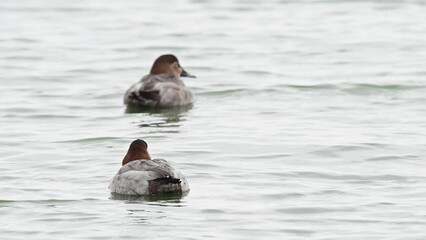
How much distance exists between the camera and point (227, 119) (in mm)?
17672

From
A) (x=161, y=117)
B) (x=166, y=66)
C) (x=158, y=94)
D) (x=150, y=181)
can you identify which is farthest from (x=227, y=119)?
(x=150, y=181)

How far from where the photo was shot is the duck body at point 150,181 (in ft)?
42.2

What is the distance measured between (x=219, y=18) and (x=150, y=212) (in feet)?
50.3

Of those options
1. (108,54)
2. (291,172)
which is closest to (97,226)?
(291,172)

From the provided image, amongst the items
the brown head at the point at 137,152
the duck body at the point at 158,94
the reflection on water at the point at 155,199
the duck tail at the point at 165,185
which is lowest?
the duck body at the point at 158,94

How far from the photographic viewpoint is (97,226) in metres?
11.8

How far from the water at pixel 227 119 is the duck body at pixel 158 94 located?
25 cm

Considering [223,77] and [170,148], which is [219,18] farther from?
[170,148]

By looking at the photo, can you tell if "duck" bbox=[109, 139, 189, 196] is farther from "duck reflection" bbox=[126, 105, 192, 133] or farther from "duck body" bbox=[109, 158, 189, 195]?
"duck reflection" bbox=[126, 105, 192, 133]

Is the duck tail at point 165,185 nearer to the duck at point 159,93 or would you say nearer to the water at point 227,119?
the water at point 227,119

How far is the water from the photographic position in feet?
39.8

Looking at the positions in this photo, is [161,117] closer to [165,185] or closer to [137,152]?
[137,152]

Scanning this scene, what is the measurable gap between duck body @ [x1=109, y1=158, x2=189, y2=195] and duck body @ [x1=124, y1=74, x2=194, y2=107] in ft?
18.2

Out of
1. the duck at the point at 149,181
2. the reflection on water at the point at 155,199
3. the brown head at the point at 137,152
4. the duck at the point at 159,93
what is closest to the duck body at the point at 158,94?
the duck at the point at 159,93
